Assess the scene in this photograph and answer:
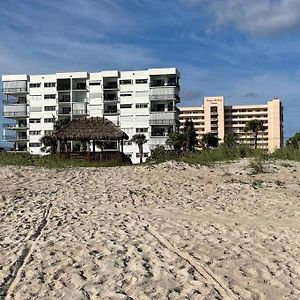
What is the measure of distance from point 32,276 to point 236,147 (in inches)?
796

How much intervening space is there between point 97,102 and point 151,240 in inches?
2678

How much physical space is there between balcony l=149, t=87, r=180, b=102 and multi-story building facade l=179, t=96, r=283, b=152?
47.0 meters

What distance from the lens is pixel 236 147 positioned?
82.5ft

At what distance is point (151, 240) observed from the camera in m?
7.70

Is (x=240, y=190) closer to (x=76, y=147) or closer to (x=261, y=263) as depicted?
(x=261, y=263)

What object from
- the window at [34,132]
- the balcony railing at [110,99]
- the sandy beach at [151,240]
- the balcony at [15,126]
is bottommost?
the sandy beach at [151,240]

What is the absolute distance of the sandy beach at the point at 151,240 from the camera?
5531 mm

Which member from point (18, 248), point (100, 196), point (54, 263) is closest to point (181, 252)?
point (54, 263)

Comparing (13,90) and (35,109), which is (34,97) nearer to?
(35,109)

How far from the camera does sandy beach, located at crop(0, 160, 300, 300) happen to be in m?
5.53

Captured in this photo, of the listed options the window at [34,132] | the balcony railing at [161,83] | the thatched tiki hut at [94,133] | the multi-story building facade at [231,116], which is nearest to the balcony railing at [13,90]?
the window at [34,132]

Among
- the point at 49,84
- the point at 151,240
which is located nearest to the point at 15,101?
the point at 49,84

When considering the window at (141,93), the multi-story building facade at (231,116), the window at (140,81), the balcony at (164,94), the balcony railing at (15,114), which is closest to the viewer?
the balcony at (164,94)

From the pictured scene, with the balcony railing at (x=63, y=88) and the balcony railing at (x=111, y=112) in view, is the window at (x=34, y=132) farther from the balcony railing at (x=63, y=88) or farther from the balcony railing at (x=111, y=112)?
the balcony railing at (x=111, y=112)
